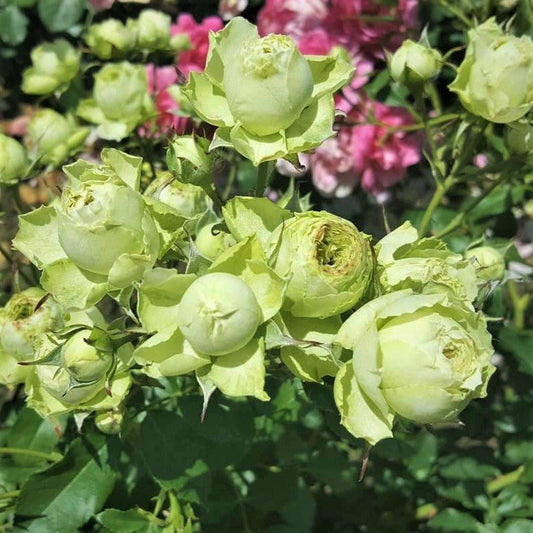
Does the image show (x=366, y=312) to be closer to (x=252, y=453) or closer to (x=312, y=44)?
(x=252, y=453)

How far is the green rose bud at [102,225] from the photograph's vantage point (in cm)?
72

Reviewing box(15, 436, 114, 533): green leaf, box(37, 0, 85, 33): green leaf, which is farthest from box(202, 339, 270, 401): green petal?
box(37, 0, 85, 33): green leaf

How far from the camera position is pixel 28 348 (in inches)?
35.5

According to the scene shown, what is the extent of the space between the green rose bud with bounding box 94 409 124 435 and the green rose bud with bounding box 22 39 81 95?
0.75m

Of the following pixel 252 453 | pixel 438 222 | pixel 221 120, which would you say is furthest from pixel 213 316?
pixel 438 222

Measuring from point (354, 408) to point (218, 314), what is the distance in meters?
0.16

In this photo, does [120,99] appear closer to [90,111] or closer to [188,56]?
[90,111]

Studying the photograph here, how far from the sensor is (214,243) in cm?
79

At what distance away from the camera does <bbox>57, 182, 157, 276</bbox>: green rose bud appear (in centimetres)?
72

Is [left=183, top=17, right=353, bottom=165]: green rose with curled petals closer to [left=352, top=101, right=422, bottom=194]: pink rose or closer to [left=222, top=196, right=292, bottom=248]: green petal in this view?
[left=222, top=196, right=292, bottom=248]: green petal

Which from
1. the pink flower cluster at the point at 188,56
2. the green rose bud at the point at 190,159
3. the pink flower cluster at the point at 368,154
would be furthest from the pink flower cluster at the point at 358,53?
the green rose bud at the point at 190,159

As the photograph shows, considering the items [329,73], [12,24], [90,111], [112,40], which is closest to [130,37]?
[112,40]

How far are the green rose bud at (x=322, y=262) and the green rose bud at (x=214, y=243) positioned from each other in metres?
0.07

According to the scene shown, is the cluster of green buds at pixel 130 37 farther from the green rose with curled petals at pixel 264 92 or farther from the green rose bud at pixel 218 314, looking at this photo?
the green rose bud at pixel 218 314
